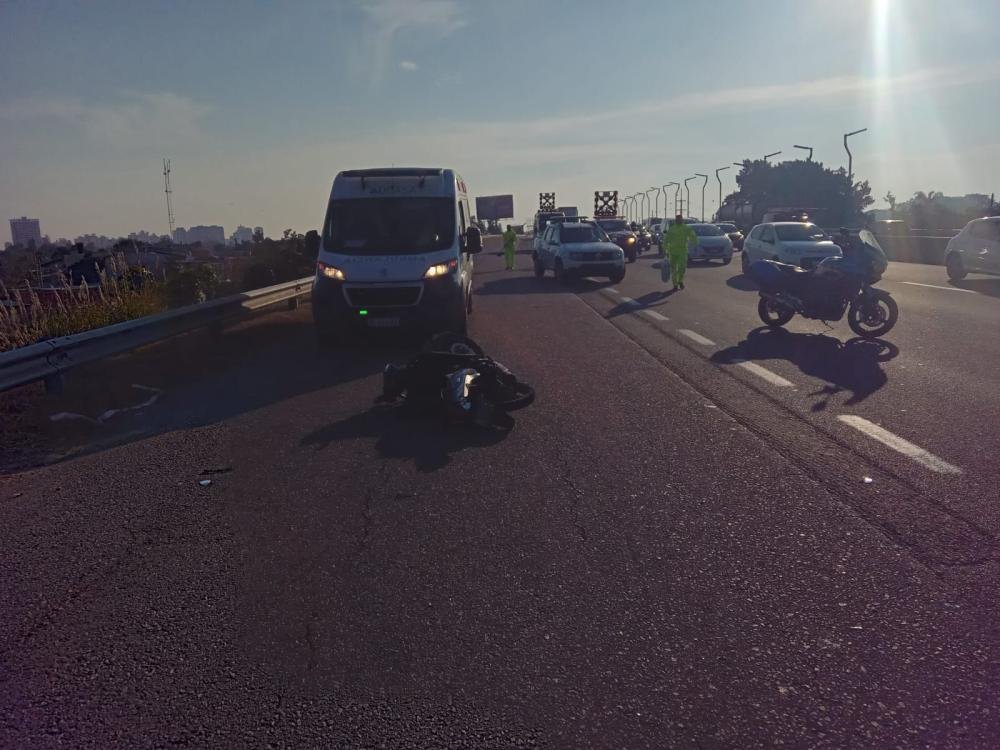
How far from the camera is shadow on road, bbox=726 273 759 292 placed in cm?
2272

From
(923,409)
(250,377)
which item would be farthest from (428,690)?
(250,377)

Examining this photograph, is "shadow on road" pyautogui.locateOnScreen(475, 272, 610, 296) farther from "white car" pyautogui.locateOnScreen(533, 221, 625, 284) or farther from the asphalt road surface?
the asphalt road surface

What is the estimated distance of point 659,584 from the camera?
171 inches

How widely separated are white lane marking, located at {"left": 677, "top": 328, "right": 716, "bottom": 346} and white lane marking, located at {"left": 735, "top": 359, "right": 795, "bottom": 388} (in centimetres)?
163

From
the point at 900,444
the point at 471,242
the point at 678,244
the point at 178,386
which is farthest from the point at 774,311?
the point at 178,386

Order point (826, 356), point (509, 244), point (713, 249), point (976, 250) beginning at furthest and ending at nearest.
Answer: point (509, 244) → point (713, 249) → point (976, 250) → point (826, 356)

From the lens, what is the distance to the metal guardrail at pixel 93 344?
344 inches

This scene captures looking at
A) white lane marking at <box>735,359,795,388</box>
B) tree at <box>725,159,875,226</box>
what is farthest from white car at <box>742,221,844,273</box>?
tree at <box>725,159,875,226</box>

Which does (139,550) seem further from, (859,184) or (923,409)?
(859,184)

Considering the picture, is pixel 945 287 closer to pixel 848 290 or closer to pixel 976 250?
pixel 976 250

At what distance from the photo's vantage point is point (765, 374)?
33.3ft

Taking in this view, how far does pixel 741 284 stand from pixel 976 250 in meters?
5.87

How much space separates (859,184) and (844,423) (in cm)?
14623

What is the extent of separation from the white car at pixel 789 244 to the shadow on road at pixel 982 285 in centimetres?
304
